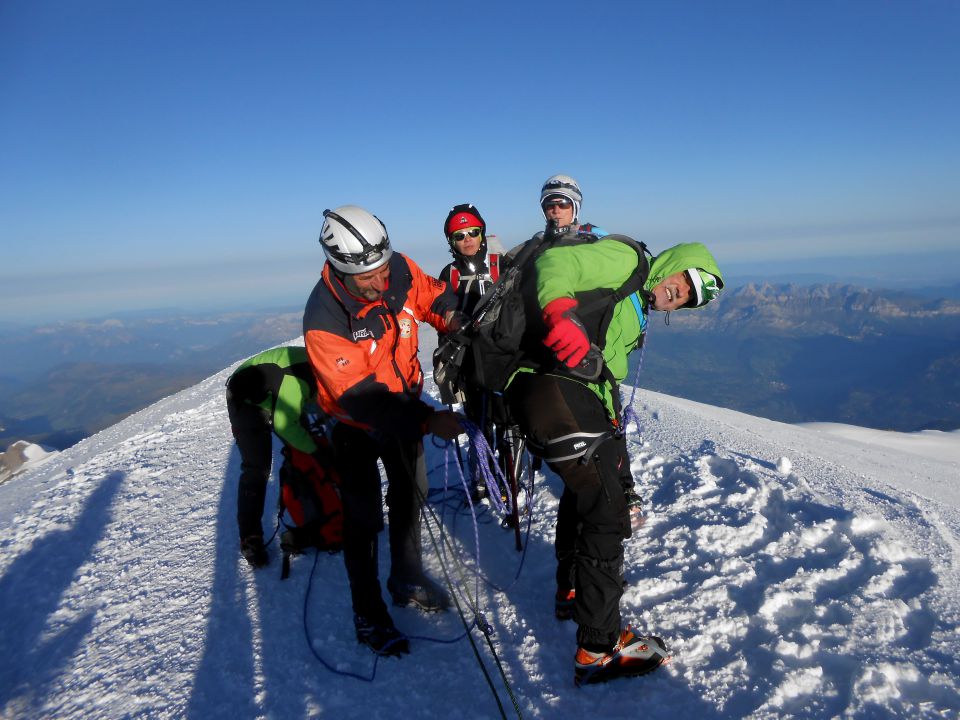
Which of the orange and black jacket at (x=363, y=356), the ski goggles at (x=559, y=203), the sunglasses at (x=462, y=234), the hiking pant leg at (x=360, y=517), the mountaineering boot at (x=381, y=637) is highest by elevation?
the ski goggles at (x=559, y=203)

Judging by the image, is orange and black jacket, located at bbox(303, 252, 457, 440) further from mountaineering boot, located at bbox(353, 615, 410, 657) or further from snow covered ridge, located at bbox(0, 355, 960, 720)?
snow covered ridge, located at bbox(0, 355, 960, 720)

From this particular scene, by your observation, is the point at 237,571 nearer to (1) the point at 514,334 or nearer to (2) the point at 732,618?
(1) the point at 514,334

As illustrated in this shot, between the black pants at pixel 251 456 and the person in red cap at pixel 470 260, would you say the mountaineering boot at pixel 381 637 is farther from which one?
the person in red cap at pixel 470 260

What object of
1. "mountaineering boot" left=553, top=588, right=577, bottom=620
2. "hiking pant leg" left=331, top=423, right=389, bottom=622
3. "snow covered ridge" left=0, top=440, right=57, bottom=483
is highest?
"hiking pant leg" left=331, top=423, right=389, bottom=622

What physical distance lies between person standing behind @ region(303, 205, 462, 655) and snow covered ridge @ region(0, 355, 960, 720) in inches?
18.3

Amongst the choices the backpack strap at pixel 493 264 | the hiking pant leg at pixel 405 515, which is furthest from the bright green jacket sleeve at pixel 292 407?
the backpack strap at pixel 493 264

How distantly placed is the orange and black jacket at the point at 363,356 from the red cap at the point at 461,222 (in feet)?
7.71

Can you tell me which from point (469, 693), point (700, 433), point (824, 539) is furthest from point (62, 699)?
point (700, 433)

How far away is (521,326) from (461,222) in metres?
3.21

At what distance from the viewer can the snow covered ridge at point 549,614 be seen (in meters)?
2.91

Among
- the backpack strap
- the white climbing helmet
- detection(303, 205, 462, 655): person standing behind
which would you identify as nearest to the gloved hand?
detection(303, 205, 462, 655): person standing behind

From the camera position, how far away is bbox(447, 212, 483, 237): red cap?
19.2 feet

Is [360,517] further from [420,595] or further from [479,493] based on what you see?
[479,493]

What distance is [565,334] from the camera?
8.67 feet
